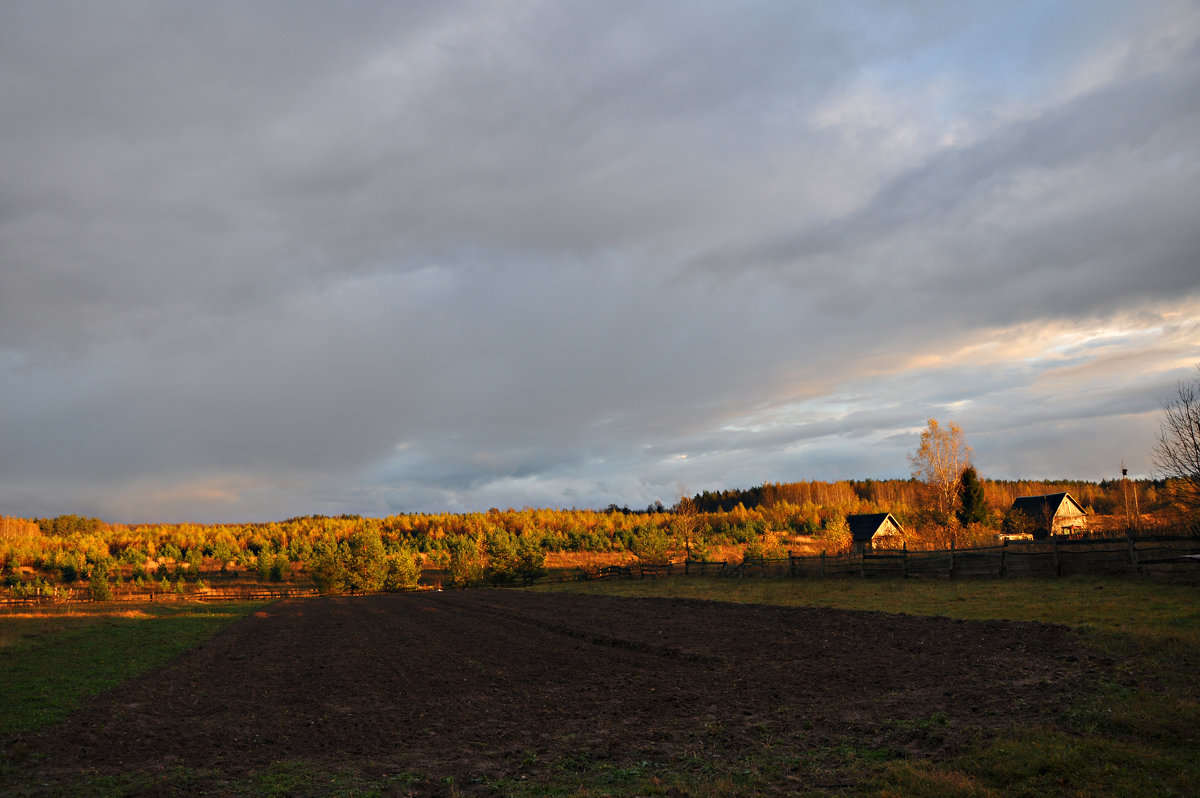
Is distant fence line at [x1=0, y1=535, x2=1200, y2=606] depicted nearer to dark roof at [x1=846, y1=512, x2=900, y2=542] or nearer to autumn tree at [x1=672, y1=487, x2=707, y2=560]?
autumn tree at [x1=672, y1=487, x2=707, y2=560]

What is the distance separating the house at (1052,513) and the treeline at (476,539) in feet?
11.6

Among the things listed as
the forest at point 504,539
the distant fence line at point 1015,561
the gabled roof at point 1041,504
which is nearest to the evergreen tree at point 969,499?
the forest at point 504,539

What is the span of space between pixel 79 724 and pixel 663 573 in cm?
5064

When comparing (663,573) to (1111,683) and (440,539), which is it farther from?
(440,539)

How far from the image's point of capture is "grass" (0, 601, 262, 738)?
15742 millimetres

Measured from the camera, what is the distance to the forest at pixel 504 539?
66.1m

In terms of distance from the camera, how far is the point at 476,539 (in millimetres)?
119688

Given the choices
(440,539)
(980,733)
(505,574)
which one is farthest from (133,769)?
(440,539)

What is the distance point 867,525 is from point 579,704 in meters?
80.3

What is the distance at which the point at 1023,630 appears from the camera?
17406mm

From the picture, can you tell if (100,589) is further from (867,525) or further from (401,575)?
(867,525)

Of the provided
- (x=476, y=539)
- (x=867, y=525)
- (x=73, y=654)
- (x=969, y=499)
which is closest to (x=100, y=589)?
(x=73, y=654)

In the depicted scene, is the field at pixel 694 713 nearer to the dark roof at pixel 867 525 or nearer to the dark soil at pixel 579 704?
the dark soil at pixel 579 704

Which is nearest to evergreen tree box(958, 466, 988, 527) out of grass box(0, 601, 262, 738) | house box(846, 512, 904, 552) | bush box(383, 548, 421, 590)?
house box(846, 512, 904, 552)
